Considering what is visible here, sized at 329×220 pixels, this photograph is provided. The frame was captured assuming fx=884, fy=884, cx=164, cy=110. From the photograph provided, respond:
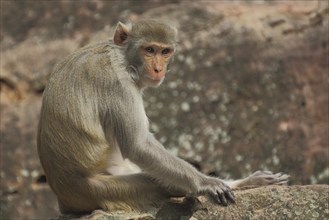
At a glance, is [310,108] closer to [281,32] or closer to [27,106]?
[281,32]

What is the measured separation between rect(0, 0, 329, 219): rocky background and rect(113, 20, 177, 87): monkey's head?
2778 millimetres

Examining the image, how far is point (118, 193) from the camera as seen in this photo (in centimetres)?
919

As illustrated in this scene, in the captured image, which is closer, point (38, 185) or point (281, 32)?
point (38, 185)

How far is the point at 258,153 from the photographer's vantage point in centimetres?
1293

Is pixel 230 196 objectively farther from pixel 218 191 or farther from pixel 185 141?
pixel 185 141

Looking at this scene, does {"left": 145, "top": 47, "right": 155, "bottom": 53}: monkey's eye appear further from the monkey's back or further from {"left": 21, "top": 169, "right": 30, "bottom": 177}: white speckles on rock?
{"left": 21, "top": 169, "right": 30, "bottom": 177}: white speckles on rock

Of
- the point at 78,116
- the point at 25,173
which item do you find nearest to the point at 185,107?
the point at 25,173

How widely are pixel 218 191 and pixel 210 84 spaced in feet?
15.0

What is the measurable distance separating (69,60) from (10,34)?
4861 mm

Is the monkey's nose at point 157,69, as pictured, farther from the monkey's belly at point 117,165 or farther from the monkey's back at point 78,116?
the monkey's belly at point 117,165

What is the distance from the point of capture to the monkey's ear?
9.62 meters

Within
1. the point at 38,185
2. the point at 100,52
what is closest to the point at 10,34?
the point at 38,185

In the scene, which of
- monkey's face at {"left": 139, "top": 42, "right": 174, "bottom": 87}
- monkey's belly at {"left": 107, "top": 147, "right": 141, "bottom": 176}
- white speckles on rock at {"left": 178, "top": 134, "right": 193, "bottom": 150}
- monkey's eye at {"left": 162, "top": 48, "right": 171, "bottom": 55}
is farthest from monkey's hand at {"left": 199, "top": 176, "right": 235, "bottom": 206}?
white speckles on rock at {"left": 178, "top": 134, "right": 193, "bottom": 150}

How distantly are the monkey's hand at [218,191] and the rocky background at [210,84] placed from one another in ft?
11.5
